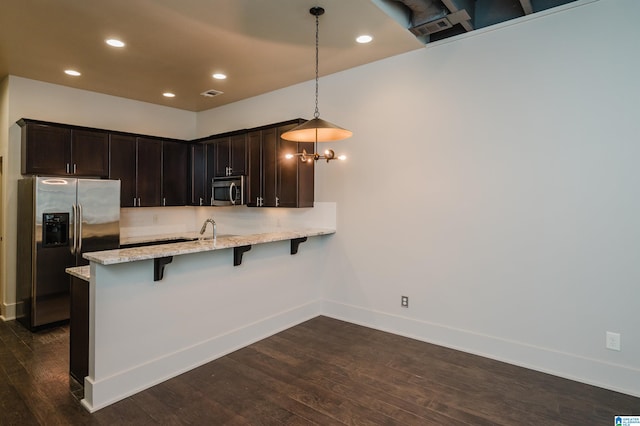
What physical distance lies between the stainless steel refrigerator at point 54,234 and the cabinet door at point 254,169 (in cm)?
167

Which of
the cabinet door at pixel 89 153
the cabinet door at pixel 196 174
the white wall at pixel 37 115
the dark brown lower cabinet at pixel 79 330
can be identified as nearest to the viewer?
the dark brown lower cabinet at pixel 79 330

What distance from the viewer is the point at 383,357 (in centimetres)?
333

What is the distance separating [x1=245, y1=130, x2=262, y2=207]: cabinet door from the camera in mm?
4781

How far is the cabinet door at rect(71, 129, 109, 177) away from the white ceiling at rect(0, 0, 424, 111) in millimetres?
720

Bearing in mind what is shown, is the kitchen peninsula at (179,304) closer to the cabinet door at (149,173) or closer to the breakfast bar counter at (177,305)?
the breakfast bar counter at (177,305)

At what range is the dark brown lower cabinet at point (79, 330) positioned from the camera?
2676 mm

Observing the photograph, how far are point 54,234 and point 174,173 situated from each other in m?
1.94

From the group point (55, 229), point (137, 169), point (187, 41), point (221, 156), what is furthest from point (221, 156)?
point (55, 229)

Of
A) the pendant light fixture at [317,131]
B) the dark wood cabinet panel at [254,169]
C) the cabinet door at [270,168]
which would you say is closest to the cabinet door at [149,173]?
the dark wood cabinet panel at [254,169]

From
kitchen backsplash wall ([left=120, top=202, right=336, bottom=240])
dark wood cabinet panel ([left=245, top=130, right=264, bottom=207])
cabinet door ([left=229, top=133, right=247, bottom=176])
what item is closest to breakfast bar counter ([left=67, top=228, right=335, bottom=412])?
kitchen backsplash wall ([left=120, top=202, right=336, bottom=240])

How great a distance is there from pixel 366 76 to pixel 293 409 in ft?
11.5

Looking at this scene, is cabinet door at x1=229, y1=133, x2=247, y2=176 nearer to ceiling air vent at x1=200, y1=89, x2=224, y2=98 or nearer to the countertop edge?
ceiling air vent at x1=200, y1=89, x2=224, y2=98

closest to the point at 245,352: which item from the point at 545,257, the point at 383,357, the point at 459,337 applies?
the point at 383,357

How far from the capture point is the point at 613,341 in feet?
9.15
